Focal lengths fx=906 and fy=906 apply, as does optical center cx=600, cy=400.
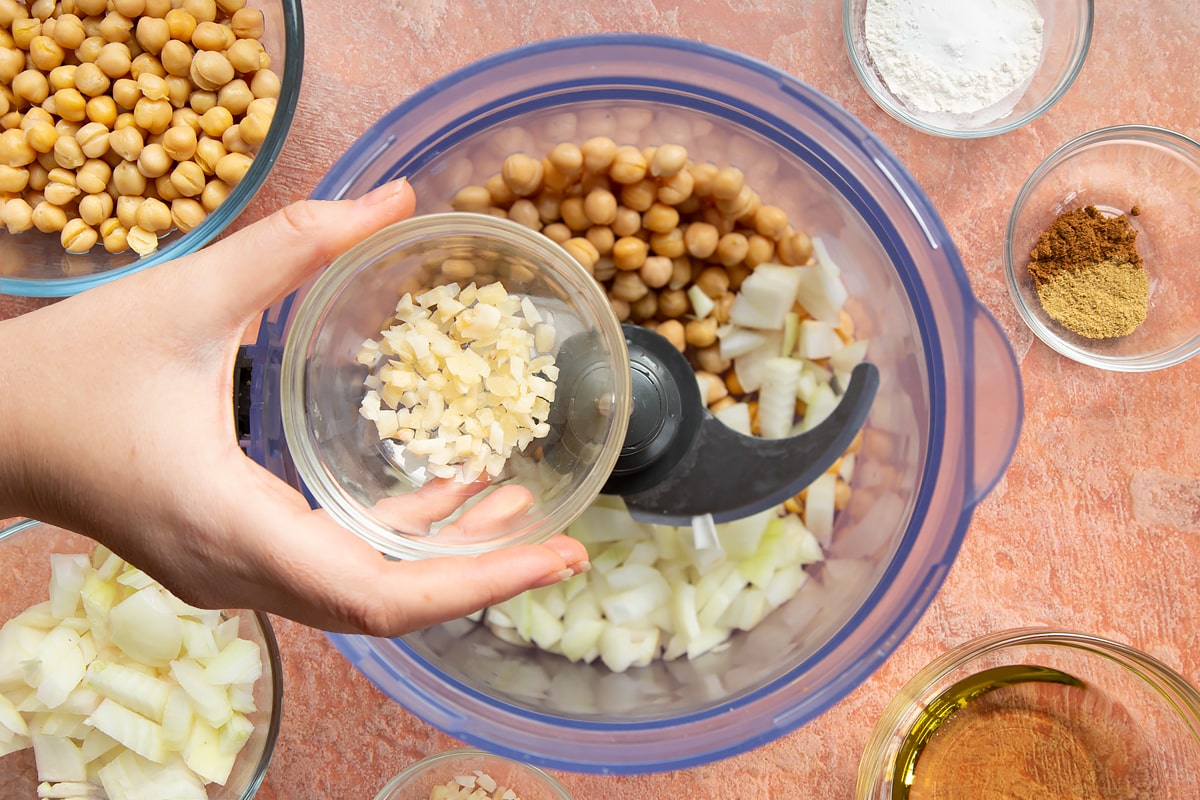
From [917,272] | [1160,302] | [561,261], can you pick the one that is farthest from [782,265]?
[1160,302]

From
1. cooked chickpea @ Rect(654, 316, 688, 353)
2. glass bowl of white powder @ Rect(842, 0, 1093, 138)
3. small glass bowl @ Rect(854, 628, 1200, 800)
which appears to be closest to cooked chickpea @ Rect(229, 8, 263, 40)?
cooked chickpea @ Rect(654, 316, 688, 353)

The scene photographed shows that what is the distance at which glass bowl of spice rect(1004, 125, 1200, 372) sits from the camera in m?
1.27

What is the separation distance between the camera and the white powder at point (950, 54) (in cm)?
127

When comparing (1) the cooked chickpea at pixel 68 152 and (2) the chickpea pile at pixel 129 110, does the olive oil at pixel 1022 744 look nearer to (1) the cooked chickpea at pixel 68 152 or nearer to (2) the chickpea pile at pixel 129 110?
(2) the chickpea pile at pixel 129 110

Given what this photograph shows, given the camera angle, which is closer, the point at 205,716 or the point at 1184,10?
the point at 205,716

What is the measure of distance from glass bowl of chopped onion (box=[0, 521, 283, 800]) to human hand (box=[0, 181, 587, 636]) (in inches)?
13.1

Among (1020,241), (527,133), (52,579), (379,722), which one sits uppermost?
(1020,241)

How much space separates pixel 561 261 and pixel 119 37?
78 cm

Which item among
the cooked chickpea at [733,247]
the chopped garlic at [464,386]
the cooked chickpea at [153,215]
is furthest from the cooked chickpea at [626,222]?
the cooked chickpea at [153,215]

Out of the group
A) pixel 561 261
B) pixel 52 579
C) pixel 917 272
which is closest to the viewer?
pixel 561 261

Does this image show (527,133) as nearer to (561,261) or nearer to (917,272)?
(561,261)

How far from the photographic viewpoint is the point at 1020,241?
1.28 metres

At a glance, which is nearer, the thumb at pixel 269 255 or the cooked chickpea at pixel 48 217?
the thumb at pixel 269 255

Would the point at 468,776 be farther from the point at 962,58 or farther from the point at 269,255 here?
the point at 962,58
